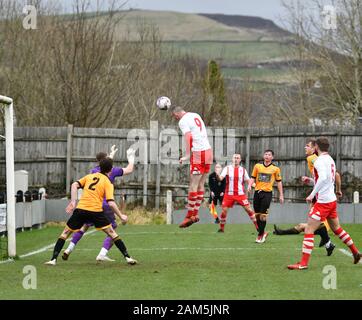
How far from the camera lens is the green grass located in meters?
13.9

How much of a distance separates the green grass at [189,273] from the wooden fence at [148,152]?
1133cm

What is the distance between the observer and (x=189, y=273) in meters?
16.3

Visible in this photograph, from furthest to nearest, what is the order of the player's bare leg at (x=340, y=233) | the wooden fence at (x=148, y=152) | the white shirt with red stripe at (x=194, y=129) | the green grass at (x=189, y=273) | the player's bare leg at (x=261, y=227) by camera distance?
the wooden fence at (x=148, y=152)
the player's bare leg at (x=261, y=227)
the white shirt with red stripe at (x=194, y=129)
the player's bare leg at (x=340, y=233)
the green grass at (x=189, y=273)

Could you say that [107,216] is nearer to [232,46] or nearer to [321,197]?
[321,197]

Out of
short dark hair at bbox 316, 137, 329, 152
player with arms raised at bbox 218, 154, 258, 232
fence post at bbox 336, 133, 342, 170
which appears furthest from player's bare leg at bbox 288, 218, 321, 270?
fence post at bbox 336, 133, 342, 170

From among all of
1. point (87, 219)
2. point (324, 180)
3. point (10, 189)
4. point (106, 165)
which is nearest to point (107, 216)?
point (87, 219)

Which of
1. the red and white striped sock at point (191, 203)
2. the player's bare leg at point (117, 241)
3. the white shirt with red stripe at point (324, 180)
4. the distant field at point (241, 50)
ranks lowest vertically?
the player's bare leg at point (117, 241)

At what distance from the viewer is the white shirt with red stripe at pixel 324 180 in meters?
16.6

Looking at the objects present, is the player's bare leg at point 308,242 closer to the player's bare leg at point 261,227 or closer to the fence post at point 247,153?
the player's bare leg at point 261,227

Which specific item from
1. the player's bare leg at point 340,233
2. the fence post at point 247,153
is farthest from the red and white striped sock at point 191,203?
the fence post at point 247,153

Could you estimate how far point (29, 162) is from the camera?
35.9 metres

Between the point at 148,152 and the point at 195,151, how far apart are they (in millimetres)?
18525

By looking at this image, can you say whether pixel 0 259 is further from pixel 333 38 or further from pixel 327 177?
pixel 333 38

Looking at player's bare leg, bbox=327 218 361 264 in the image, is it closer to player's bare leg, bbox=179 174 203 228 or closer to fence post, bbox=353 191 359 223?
player's bare leg, bbox=179 174 203 228
